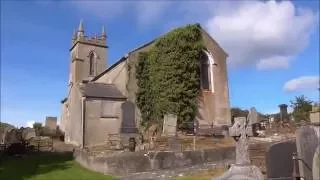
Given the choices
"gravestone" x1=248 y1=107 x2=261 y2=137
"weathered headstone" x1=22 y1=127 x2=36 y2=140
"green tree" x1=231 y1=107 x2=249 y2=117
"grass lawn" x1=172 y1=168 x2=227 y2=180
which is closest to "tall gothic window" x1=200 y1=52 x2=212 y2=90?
"green tree" x1=231 y1=107 x2=249 y2=117

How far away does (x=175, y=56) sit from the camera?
31562 millimetres

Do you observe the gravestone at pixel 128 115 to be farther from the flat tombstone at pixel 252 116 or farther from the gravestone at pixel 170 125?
the flat tombstone at pixel 252 116

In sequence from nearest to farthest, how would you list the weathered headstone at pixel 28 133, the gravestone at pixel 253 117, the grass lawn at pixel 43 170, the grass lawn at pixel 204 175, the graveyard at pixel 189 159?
the graveyard at pixel 189 159
the gravestone at pixel 253 117
the grass lawn at pixel 204 175
the grass lawn at pixel 43 170
the weathered headstone at pixel 28 133

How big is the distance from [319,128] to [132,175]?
9.71 meters

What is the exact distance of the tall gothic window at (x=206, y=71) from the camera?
33469mm

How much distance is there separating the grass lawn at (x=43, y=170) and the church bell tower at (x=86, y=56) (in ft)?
87.8

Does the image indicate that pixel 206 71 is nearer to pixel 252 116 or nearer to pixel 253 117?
pixel 253 117

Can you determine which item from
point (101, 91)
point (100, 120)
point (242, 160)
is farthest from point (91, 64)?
point (242, 160)

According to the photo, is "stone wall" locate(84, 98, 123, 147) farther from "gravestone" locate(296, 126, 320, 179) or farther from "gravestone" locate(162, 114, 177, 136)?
"gravestone" locate(296, 126, 320, 179)

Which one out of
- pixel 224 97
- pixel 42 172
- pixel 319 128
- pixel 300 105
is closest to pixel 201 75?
pixel 224 97

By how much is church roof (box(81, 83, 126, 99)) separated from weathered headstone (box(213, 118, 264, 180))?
62.4 feet

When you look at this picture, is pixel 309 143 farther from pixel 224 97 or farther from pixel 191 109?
pixel 224 97

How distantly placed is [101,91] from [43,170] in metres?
12.8

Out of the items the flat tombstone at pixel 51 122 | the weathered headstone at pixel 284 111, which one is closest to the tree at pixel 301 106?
the weathered headstone at pixel 284 111
